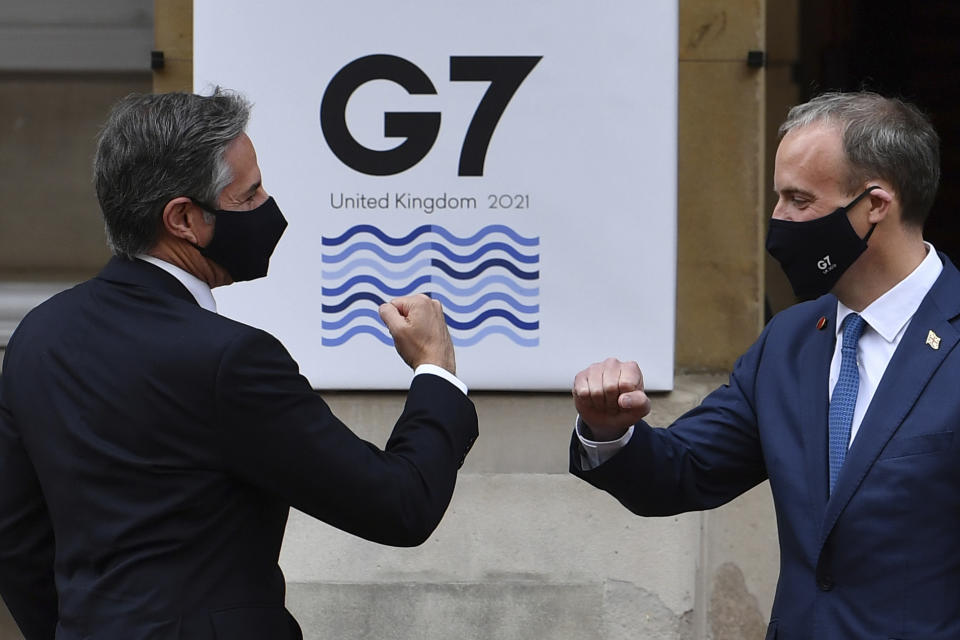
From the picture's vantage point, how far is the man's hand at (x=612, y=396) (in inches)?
104

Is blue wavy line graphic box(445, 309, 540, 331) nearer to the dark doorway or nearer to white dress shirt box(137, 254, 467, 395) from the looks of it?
white dress shirt box(137, 254, 467, 395)

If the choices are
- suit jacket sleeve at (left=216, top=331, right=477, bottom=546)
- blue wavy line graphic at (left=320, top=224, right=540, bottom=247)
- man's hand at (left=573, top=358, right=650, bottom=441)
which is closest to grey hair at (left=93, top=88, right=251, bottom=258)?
suit jacket sleeve at (left=216, top=331, right=477, bottom=546)

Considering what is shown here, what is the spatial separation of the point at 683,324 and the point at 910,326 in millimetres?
2254

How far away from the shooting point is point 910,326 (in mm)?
2580

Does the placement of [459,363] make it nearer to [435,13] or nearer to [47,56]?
[435,13]

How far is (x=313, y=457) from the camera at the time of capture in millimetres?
2268

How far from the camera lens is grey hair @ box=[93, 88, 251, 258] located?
2.37 meters

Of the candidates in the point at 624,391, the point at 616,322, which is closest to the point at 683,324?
the point at 616,322

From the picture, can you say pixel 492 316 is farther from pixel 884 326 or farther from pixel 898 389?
pixel 898 389

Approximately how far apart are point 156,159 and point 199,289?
26 cm

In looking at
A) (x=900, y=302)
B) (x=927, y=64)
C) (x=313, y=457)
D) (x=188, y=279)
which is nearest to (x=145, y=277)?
(x=188, y=279)

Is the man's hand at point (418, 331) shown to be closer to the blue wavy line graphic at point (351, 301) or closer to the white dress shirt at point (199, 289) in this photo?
the white dress shirt at point (199, 289)

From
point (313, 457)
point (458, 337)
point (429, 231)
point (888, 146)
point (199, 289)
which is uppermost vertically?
point (888, 146)

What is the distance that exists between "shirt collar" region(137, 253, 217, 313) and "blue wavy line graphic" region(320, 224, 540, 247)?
2181mm
